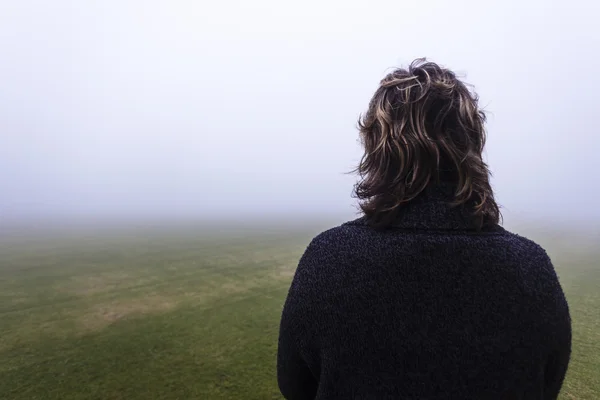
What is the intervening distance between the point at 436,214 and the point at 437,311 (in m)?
0.30

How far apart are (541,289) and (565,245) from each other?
131ft

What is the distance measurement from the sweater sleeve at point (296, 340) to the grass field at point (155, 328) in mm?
5867

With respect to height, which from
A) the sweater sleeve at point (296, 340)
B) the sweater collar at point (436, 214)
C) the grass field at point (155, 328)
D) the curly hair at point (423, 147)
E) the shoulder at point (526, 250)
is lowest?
the grass field at point (155, 328)

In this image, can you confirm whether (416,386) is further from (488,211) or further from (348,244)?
(488,211)

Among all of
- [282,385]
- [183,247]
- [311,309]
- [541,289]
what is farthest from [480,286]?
[183,247]

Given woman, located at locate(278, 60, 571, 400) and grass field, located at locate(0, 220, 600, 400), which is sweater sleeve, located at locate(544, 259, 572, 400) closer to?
woman, located at locate(278, 60, 571, 400)

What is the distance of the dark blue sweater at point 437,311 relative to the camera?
897 millimetres

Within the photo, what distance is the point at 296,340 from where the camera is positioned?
1079 mm

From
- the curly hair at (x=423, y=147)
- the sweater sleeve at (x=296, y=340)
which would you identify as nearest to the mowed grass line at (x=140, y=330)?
the sweater sleeve at (x=296, y=340)

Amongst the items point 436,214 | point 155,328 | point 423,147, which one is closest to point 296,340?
point 436,214

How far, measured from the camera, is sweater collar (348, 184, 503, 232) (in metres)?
0.94

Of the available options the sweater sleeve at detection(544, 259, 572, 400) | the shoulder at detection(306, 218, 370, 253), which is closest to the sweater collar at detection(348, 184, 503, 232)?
the shoulder at detection(306, 218, 370, 253)

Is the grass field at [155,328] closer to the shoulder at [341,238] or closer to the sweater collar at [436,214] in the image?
the shoulder at [341,238]

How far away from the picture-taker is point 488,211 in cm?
101
